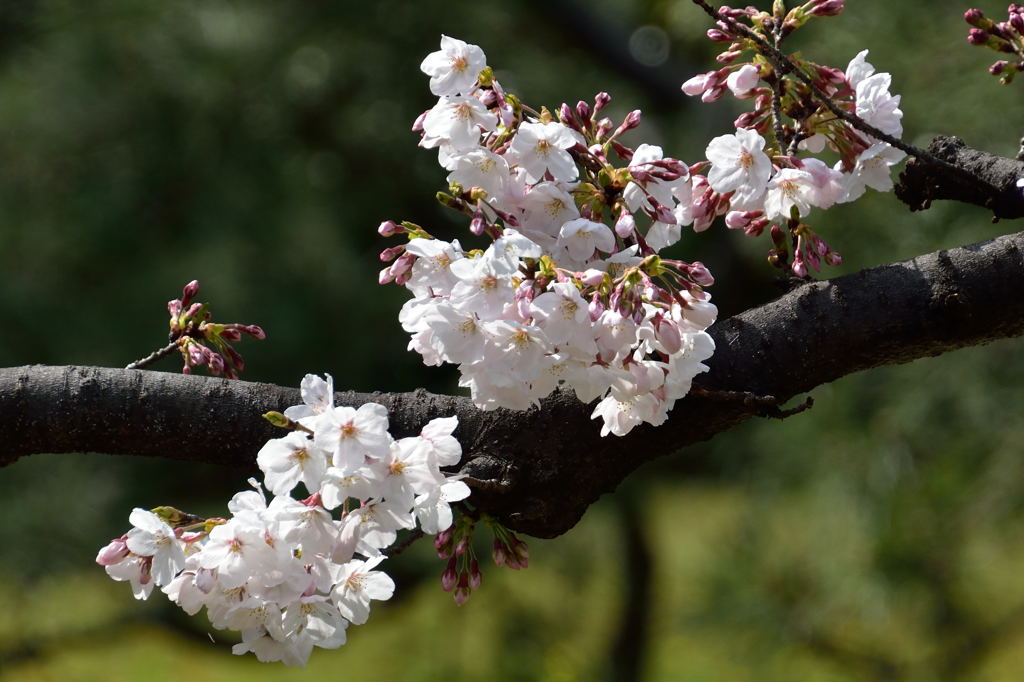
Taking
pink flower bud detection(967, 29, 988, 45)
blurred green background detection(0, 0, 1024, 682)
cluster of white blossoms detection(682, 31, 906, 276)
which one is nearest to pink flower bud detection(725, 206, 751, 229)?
cluster of white blossoms detection(682, 31, 906, 276)

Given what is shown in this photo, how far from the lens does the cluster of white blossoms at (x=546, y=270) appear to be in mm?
525

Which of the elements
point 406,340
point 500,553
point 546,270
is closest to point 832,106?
point 546,270

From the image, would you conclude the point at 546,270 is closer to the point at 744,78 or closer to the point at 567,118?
the point at 567,118

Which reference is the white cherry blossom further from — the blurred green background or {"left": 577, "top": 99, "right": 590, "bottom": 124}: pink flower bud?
the blurred green background

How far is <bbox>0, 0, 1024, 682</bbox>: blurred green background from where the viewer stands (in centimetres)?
220

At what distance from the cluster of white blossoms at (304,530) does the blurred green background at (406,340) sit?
5.72 feet

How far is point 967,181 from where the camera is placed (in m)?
0.68

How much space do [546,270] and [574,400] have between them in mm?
154

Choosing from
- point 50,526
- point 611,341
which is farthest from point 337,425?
point 50,526

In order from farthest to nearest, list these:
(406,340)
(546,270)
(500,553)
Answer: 1. (406,340)
2. (500,553)
3. (546,270)

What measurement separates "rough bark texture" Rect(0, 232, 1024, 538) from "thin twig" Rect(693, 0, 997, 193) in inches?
2.1

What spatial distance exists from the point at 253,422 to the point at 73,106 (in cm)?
264

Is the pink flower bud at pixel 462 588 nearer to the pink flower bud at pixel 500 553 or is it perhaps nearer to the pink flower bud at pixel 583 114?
the pink flower bud at pixel 500 553

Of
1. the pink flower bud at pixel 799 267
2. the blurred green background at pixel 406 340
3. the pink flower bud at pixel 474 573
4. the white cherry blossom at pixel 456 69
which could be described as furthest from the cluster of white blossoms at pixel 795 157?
the blurred green background at pixel 406 340
